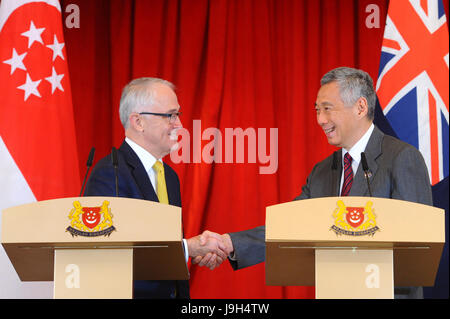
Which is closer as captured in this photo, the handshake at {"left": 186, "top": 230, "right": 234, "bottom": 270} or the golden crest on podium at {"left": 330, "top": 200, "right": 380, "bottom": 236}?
the golden crest on podium at {"left": 330, "top": 200, "right": 380, "bottom": 236}

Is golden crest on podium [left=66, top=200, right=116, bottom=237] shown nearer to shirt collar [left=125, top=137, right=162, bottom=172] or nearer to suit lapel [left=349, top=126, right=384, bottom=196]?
shirt collar [left=125, top=137, right=162, bottom=172]

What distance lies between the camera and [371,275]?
2.09 metres

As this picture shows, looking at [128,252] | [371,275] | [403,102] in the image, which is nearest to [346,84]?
[403,102]

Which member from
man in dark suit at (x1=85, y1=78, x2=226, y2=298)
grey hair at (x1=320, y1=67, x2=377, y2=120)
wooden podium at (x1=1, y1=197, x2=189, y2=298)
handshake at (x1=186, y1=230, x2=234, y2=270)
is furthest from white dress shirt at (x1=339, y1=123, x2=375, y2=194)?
wooden podium at (x1=1, y1=197, x2=189, y2=298)

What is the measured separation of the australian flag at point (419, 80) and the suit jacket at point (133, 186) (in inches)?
63.7

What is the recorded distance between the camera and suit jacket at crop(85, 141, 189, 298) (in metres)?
2.73

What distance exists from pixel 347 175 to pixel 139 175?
943mm

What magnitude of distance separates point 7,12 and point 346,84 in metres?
1.90

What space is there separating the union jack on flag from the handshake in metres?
1.37

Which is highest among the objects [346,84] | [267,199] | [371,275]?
[346,84]

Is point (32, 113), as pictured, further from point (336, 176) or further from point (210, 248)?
point (336, 176)

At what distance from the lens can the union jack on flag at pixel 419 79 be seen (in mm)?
3711

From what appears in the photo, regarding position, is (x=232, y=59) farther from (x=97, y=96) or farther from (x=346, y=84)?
(x=346, y=84)

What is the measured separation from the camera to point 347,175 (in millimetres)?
2992
